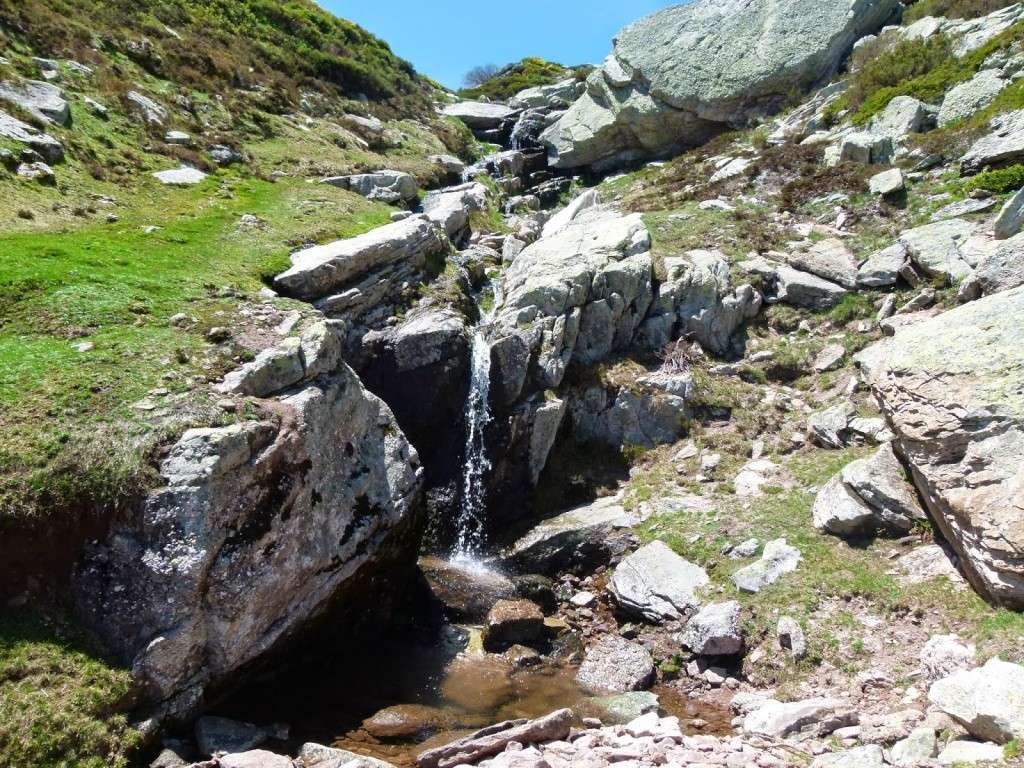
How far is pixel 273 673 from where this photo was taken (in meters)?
11.9

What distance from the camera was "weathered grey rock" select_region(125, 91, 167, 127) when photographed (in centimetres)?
2712

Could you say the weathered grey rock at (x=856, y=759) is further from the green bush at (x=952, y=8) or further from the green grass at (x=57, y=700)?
the green bush at (x=952, y=8)

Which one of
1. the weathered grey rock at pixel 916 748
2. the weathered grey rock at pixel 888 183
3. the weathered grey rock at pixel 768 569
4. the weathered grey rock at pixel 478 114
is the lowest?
the weathered grey rock at pixel 916 748

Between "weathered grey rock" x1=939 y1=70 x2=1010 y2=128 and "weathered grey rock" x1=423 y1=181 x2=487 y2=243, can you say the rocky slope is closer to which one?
"weathered grey rock" x1=939 y1=70 x2=1010 y2=128

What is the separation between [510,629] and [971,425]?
33.2ft

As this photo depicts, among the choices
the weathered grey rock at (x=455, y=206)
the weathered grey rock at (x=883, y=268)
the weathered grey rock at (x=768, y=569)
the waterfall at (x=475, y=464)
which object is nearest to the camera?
the weathered grey rock at (x=768, y=569)

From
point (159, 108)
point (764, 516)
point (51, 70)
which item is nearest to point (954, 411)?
point (764, 516)

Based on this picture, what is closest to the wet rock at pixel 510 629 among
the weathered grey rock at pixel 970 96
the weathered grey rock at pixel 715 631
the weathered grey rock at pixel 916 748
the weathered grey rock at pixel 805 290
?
the weathered grey rock at pixel 715 631

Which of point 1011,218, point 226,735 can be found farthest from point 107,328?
point 1011,218

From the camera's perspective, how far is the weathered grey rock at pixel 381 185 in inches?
1156

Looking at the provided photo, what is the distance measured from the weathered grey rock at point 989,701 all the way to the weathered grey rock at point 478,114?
5356cm

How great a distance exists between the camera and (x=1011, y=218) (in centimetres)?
1830

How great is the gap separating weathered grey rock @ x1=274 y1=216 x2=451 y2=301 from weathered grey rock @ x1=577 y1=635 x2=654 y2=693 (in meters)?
12.9

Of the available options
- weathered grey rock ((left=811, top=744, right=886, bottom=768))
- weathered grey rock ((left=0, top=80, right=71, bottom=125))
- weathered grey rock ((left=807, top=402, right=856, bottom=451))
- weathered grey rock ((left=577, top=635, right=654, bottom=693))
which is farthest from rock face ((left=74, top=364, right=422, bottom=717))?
weathered grey rock ((left=0, top=80, right=71, bottom=125))
